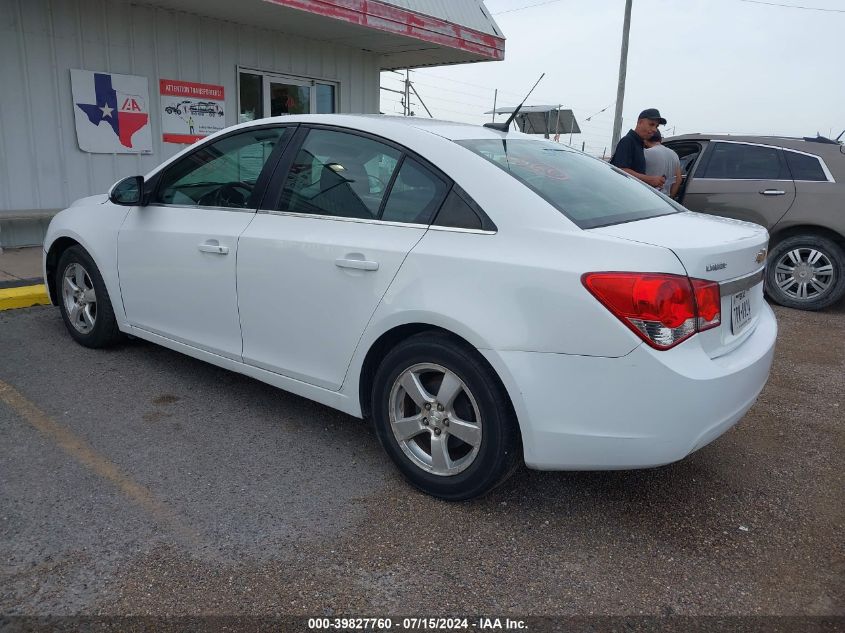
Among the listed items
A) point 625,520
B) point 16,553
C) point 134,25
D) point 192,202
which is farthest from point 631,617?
point 134,25

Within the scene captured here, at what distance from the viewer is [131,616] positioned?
219 cm

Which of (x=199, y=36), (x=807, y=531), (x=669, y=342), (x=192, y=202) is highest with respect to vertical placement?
(x=199, y=36)

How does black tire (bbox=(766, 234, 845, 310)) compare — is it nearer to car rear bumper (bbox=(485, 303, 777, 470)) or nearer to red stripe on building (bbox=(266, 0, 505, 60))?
car rear bumper (bbox=(485, 303, 777, 470))

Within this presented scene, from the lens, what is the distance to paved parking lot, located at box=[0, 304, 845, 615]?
2.34 metres

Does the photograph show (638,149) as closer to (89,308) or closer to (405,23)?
(405,23)

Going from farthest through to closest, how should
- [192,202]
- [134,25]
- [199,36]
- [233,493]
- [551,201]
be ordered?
[199,36] < [134,25] < [192,202] < [233,493] < [551,201]

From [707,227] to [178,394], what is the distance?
9.87ft

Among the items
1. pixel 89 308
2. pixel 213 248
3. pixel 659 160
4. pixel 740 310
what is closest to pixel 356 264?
pixel 213 248

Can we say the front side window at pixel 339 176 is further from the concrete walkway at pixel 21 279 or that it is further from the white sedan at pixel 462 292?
the concrete walkway at pixel 21 279

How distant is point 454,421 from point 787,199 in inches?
223

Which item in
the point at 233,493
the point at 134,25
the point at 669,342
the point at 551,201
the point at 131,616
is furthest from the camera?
the point at 134,25

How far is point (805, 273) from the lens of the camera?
22.6ft

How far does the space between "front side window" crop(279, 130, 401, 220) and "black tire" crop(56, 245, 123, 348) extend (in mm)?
1771

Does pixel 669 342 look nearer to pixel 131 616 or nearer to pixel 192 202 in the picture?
pixel 131 616
